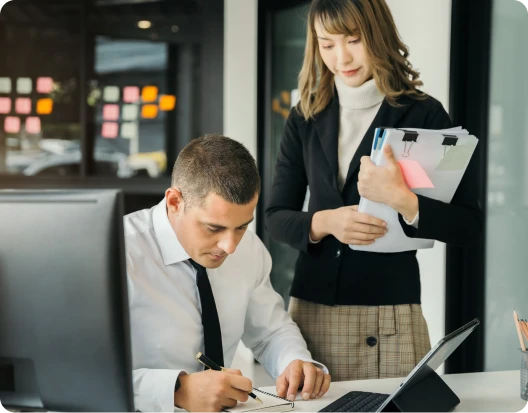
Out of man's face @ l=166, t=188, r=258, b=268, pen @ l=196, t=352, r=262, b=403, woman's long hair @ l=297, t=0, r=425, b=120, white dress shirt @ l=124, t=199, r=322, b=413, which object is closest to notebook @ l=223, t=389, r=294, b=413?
pen @ l=196, t=352, r=262, b=403

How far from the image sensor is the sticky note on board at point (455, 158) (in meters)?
1.59

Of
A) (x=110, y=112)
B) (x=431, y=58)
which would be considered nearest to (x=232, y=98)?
(x=110, y=112)

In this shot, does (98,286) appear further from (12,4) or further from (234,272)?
(12,4)

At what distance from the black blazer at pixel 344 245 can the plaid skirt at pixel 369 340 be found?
1.1 inches

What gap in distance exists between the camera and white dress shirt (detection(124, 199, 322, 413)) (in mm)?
1443

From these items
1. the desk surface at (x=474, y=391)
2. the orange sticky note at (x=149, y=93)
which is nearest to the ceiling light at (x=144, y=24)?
the orange sticky note at (x=149, y=93)

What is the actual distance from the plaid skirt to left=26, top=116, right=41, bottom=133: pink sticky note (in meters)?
3.72

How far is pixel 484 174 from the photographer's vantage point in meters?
2.74

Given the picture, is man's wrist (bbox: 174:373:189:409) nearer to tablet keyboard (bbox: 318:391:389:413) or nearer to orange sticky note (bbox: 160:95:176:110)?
tablet keyboard (bbox: 318:391:389:413)

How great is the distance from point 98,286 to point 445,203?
2.97 feet

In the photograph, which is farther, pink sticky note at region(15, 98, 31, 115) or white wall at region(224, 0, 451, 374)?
pink sticky note at region(15, 98, 31, 115)

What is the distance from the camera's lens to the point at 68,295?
101 centimetres

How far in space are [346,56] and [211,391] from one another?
0.86m

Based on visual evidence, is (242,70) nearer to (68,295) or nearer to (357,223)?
(357,223)
